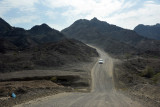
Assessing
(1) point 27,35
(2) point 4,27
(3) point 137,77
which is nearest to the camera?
(3) point 137,77

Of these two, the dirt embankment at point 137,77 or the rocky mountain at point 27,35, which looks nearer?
the dirt embankment at point 137,77

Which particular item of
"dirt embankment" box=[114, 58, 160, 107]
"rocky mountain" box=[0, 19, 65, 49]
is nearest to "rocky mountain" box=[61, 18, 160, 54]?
"rocky mountain" box=[0, 19, 65, 49]

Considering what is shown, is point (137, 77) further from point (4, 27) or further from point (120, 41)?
point (4, 27)

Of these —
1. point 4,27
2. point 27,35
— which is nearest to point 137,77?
point 27,35

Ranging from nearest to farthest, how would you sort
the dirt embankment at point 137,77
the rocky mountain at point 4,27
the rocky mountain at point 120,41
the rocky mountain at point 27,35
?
1. the dirt embankment at point 137,77
2. the rocky mountain at point 27,35
3. the rocky mountain at point 120,41
4. the rocky mountain at point 4,27

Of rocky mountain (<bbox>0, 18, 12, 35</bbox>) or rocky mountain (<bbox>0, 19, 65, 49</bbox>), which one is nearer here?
rocky mountain (<bbox>0, 19, 65, 49</bbox>)

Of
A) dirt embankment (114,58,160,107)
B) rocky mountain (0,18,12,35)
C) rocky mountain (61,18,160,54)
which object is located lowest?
dirt embankment (114,58,160,107)

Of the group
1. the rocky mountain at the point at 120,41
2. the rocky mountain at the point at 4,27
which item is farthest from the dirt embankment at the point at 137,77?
the rocky mountain at the point at 4,27

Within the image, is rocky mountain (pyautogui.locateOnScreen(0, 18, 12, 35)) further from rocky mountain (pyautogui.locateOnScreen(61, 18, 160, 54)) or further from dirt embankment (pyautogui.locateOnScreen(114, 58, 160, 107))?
dirt embankment (pyautogui.locateOnScreen(114, 58, 160, 107))

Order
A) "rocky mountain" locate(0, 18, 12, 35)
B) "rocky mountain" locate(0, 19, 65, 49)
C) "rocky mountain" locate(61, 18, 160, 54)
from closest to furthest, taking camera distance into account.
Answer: "rocky mountain" locate(0, 19, 65, 49) < "rocky mountain" locate(61, 18, 160, 54) < "rocky mountain" locate(0, 18, 12, 35)

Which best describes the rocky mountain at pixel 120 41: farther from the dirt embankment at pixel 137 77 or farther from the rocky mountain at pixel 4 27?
the rocky mountain at pixel 4 27

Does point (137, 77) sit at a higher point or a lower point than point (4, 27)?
lower

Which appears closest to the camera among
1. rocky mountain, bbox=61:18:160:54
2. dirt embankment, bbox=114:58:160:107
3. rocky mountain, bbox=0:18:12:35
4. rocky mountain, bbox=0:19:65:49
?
dirt embankment, bbox=114:58:160:107

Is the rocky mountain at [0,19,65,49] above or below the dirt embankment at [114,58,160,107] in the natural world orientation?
above
